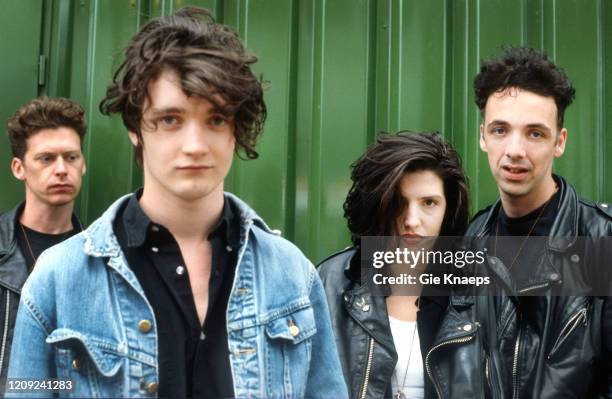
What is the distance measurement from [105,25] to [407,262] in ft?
5.34

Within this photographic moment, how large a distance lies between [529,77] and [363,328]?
1.14m

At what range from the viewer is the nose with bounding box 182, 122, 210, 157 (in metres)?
1.78

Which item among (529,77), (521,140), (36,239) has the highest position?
(529,77)

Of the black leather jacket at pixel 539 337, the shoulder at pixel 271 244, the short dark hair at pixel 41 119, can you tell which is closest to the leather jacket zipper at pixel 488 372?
the black leather jacket at pixel 539 337

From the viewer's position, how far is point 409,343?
2.55 metres

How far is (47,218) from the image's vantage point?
3199mm

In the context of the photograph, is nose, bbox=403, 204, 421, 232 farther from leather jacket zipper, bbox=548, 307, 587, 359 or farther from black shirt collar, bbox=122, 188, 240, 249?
black shirt collar, bbox=122, 188, 240, 249

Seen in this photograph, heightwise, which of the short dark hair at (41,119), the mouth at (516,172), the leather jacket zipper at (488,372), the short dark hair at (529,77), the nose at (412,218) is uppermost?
the short dark hair at (529,77)

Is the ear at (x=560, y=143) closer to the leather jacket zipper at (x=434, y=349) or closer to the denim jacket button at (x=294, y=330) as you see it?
the leather jacket zipper at (x=434, y=349)

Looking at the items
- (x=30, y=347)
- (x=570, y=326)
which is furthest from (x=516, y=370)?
(x=30, y=347)

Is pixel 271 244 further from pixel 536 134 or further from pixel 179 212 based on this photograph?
pixel 536 134

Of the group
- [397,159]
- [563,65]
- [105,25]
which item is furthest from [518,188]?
[105,25]

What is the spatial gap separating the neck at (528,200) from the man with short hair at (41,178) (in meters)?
1.70

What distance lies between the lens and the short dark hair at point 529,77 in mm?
2881
